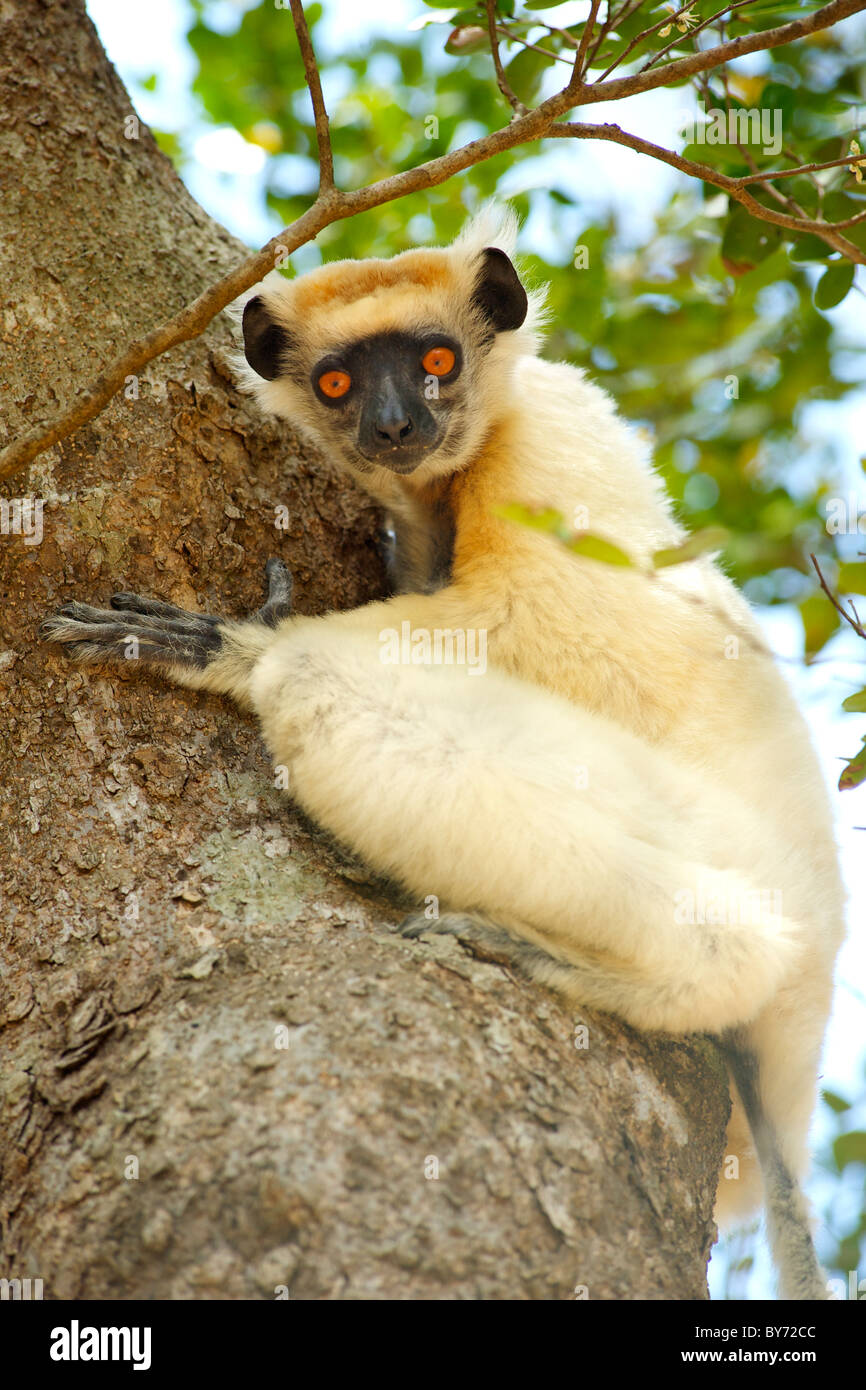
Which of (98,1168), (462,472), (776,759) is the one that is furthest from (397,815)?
(462,472)

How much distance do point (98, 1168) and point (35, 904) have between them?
28.5 inches

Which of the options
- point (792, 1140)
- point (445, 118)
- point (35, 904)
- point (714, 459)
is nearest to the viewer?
point (35, 904)

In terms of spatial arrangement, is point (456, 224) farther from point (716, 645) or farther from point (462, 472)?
point (716, 645)

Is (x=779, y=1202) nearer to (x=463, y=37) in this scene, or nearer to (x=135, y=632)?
(x=135, y=632)

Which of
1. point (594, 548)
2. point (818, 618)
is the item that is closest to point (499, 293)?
point (818, 618)

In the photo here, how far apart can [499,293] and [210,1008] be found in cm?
311

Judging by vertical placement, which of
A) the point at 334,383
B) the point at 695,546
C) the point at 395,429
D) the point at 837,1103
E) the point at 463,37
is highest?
the point at 463,37

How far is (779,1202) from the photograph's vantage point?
322 centimetres

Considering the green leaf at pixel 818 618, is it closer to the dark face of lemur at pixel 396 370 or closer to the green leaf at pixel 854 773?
the green leaf at pixel 854 773

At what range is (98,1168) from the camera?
2.24 meters

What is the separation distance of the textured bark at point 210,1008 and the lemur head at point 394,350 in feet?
1.56

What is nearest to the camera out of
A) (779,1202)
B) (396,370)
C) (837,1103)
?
(779,1202)

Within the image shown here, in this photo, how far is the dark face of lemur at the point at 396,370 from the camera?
404 centimetres

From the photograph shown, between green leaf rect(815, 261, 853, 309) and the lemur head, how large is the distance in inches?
48.1
